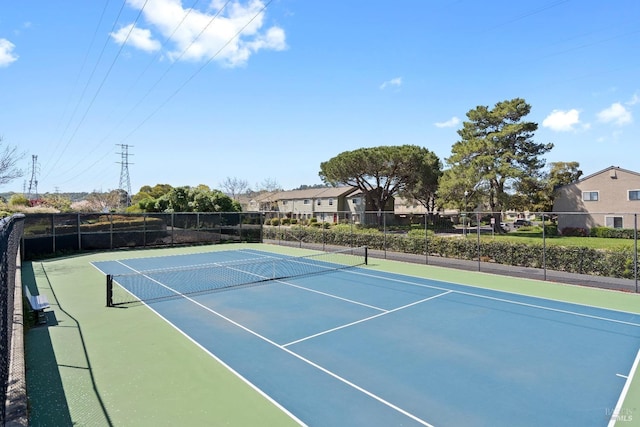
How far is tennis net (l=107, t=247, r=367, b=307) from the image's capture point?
39.7 ft

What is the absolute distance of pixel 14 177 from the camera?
24828 millimetres

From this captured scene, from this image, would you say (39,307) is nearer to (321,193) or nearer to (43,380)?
(43,380)

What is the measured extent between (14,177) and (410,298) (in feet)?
86.9

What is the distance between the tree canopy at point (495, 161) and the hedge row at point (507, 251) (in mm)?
17658

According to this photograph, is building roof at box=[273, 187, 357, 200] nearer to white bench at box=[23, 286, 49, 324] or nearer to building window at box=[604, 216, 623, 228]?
building window at box=[604, 216, 623, 228]

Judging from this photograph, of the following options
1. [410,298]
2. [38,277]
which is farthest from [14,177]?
[410,298]

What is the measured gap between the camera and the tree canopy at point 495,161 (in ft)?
120

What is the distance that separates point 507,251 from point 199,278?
1318 cm

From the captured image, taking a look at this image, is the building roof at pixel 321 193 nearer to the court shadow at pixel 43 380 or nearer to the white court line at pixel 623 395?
the court shadow at pixel 43 380

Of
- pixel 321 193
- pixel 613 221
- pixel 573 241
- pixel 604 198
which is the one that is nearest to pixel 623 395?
pixel 573 241

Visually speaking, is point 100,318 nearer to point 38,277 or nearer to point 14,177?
point 38,277

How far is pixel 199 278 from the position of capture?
48.6ft

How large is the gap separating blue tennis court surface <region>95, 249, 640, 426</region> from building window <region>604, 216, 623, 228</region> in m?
27.7

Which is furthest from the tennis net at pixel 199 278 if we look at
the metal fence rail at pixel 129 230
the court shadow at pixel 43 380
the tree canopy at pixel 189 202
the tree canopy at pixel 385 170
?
A: the tree canopy at pixel 385 170
